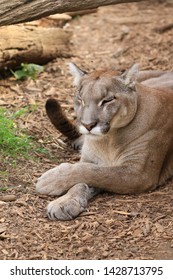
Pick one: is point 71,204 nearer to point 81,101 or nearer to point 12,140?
point 81,101

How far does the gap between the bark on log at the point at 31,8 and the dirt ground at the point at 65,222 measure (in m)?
1.25

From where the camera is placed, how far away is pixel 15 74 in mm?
7621

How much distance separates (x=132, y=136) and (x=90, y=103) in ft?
1.82

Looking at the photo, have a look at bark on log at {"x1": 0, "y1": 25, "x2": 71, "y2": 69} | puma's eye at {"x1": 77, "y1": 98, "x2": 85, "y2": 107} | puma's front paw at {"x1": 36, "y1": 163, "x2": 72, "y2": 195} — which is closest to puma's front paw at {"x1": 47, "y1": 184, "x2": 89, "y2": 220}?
puma's front paw at {"x1": 36, "y1": 163, "x2": 72, "y2": 195}

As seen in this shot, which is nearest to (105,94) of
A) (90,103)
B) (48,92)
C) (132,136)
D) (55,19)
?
(90,103)

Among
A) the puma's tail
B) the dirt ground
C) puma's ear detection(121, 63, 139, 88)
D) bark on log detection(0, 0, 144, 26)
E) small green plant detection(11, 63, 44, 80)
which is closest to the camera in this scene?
the dirt ground

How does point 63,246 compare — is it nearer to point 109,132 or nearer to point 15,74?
point 109,132

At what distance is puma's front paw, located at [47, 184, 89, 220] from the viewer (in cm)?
503

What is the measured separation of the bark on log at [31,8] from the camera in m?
5.48

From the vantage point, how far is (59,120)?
628cm

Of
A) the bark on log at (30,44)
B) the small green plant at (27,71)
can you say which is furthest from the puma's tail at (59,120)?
the small green plant at (27,71)

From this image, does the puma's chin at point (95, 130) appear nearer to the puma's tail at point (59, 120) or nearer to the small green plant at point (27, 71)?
the puma's tail at point (59, 120)

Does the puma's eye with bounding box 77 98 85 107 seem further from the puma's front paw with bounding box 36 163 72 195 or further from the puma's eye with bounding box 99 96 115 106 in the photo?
the puma's front paw with bounding box 36 163 72 195
